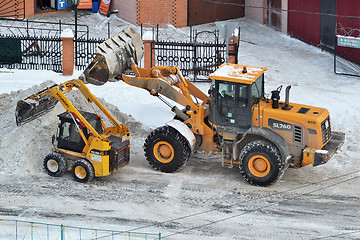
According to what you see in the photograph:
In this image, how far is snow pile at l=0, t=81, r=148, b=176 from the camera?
18.7 metres

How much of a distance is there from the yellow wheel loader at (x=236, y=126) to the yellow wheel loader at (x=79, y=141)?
35.2 inches

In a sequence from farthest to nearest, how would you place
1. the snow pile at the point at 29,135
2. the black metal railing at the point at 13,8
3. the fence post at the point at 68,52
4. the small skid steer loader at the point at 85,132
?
the black metal railing at the point at 13,8, the fence post at the point at 68,52, the snow pile at the point at 29,135, the small skid steer loader at the point at 85,132

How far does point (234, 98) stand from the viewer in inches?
697

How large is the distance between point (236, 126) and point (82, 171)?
13.4ft

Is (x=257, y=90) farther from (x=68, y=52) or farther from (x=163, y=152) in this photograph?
(x=68, y=52)

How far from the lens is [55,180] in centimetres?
1797

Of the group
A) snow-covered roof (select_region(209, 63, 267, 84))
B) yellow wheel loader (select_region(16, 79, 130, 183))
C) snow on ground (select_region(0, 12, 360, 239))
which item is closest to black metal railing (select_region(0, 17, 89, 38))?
snow on ground (select_region(0, 12, 360, 239))

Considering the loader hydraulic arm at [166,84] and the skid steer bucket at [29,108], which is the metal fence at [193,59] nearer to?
the loader hydraulic arm at [166,84]

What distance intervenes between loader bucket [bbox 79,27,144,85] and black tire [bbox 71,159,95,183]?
7.75 feet

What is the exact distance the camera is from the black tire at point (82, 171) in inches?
694

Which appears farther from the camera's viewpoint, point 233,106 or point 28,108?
point 28,108

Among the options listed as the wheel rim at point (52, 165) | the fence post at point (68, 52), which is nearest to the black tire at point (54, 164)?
the wheel rim at point (52, 165)

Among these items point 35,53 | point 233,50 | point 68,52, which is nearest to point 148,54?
point 68,52

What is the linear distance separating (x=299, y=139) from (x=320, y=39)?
48.6 ft
